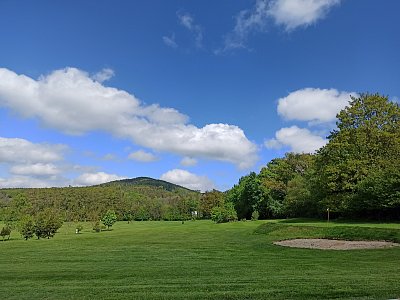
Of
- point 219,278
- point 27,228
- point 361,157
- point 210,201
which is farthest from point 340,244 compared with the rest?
point 210,201

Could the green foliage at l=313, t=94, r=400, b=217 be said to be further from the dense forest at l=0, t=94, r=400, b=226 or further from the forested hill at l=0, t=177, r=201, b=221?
the forested hill at l=0, t=177, r=201, b=221

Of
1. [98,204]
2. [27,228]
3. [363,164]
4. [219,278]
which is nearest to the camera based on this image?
[219,278]

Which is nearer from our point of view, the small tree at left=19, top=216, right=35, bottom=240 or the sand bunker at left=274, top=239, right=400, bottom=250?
the sand bunker at left=274, top=239, right=400, bottom=250

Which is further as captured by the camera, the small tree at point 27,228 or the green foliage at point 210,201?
the green foliage at point 210,201

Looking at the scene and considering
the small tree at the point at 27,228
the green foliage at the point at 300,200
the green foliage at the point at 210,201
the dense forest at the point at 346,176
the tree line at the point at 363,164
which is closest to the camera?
the tree line at the point at 363,164

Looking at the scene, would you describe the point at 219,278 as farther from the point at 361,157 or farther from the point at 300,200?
the point at 300,200

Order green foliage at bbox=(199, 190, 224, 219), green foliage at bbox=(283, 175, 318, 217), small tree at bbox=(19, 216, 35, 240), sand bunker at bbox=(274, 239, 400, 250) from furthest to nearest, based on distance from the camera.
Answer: green foliage at bbox=(199, 190, 224, 219) → green foliage at bbox=(283, 175, 318, 217) → small tree at bbox=(19, 216, 35, 240) → sand bunker at bbox=(274, 239, 400, 250)

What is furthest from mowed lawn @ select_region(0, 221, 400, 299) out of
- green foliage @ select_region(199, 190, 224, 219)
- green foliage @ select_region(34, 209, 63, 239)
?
green foliage @ select_region(199, 190, 224, 219)

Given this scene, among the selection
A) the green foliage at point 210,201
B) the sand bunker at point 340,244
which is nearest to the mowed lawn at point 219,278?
A: the sand bunker at point 340,244

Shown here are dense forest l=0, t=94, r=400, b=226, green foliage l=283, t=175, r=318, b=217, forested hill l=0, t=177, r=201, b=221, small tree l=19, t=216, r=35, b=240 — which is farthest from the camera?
forested hill l=0, t=177, r=201, b=221

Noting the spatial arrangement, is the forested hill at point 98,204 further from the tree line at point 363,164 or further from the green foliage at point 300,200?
the tree line at point 363,164

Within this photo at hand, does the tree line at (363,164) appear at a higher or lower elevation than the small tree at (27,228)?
higher

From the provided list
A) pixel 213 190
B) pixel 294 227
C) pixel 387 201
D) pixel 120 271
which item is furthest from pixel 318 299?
pixel 213 190

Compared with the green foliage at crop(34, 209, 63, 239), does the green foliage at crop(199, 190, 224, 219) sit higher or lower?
higher
